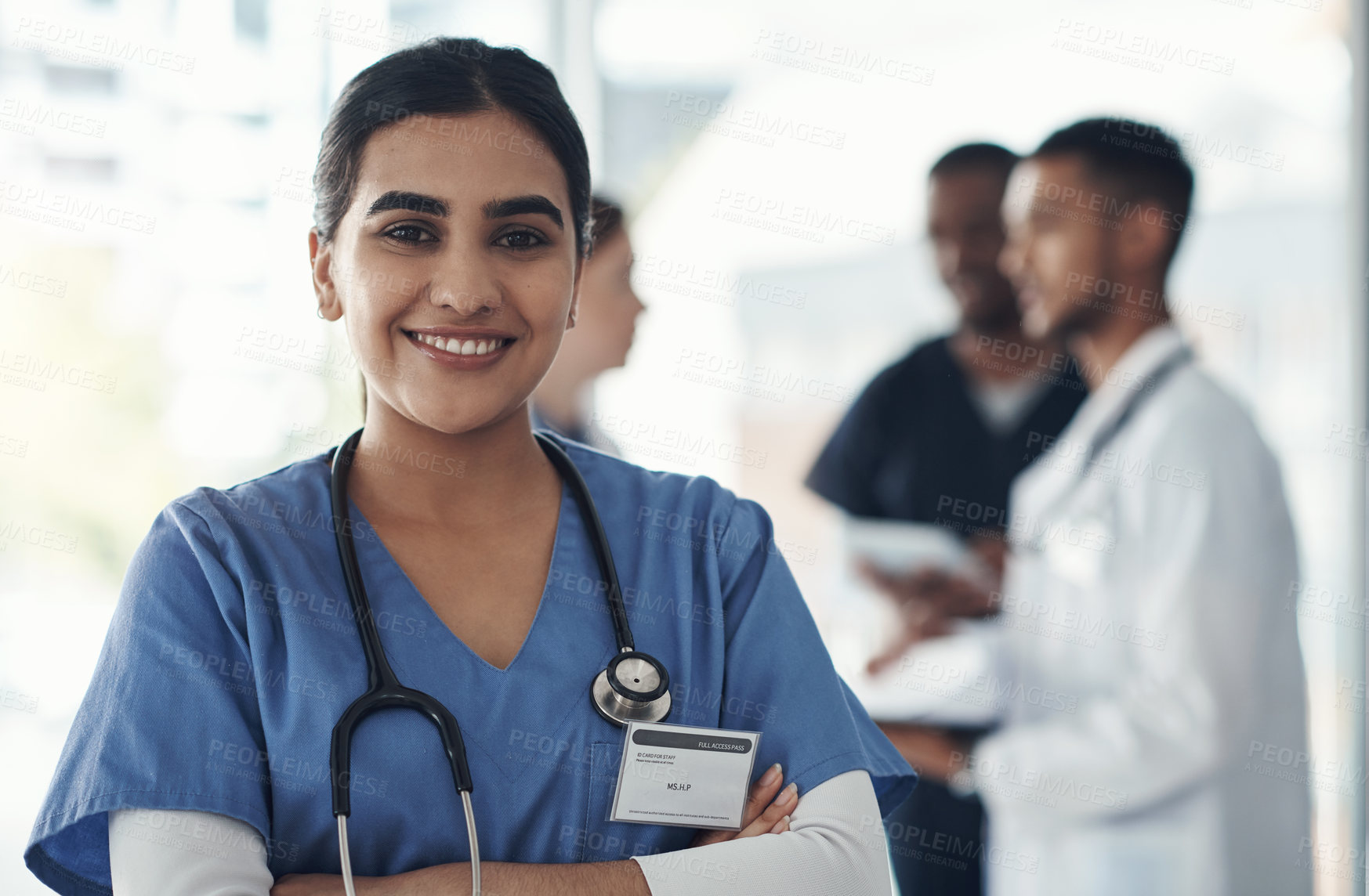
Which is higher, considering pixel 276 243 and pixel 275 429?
pixel 276 243

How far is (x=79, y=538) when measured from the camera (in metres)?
2.08

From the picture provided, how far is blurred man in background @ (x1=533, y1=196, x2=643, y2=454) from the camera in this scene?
2.07m

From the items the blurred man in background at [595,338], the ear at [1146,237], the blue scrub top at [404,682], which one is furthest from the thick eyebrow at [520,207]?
the ear at [1146,237]

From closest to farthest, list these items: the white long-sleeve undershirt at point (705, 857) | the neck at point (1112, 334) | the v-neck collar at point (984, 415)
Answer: the white long-sleeve undershirt at point (705, 857) < the neck at point (1112, 334) < the v-neck collar at point (984, 415)

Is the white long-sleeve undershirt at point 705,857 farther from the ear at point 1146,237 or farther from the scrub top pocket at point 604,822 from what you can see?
the ear at point 1146,237

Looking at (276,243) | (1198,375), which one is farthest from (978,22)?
(276,243)

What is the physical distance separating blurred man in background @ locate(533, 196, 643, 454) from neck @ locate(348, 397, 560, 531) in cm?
94

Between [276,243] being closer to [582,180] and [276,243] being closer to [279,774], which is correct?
[582,180]

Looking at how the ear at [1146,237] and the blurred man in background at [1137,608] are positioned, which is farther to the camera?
the ear at [1146,237]

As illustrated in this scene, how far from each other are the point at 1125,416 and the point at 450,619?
1227 mm

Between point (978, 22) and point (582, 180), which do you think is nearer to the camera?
point (582, 180)

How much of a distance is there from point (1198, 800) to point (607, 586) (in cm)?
117

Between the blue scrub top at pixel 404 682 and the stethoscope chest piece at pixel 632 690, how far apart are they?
0.07 feet

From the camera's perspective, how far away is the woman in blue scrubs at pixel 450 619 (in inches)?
35.4
